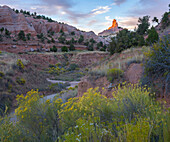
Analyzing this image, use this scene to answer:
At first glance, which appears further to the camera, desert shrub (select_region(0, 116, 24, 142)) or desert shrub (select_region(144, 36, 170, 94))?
desert shrub (select_region(144, 36, 170, 94))

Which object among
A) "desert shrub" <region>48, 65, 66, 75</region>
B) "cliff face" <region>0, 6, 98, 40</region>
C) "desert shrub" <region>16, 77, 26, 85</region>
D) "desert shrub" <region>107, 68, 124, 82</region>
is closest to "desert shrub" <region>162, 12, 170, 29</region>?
Result: "desert shrub" <region>48, 65, 66, 75</region>

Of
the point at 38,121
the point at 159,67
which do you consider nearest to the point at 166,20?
the point at 159,67

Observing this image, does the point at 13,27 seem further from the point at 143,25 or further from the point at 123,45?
the point at 123,45

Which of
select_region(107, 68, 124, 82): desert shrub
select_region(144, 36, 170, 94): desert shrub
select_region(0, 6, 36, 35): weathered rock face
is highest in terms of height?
select_region(0, 6, 36, 35): weathered rock face

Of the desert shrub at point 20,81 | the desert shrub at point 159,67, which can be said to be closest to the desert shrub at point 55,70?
the desert shrub at point 20,81

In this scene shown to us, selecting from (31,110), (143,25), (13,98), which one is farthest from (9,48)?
(31,110)

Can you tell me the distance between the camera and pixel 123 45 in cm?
2017

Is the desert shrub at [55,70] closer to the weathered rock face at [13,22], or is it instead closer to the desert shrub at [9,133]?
Answer: the desert shrub at [9,133]

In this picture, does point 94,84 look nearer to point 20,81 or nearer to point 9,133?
point 9,133

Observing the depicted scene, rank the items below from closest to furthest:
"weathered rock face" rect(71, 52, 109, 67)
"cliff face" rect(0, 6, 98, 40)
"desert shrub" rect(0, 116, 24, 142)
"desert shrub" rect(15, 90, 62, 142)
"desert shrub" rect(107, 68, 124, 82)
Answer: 1. "desert shrub" rect(0, 116, 24, 142)
2. "desert shrub" rect(15, 90, 62, 142)
3. "desert shrub" rect(107, 68, 124, 82)
4. "weathered rock face" rect(71, 52, 109, 67)
5. "cliff face" rect(0, 6, 98, 40)

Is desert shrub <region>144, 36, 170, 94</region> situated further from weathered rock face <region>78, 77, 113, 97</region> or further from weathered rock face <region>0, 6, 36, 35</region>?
weathered rock face <region>0, 6, 36, 35</region>

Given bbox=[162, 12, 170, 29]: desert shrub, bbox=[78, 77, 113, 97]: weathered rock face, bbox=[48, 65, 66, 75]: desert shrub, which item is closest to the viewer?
bbox=[78, 77, 113, 97]: weathered rock face

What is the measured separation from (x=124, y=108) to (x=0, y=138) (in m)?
2.77

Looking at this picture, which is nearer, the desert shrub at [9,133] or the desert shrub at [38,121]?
the desert shrub at [9,133]
